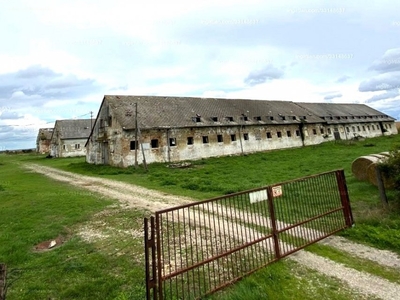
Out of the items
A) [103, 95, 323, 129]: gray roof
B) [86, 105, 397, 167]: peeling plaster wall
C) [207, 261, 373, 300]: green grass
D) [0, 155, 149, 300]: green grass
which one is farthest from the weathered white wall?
[207, 261, 373, 300]: green grass

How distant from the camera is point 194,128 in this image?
94.3 ft

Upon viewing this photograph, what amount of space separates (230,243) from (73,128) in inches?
1958

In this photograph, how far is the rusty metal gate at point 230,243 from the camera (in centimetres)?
432

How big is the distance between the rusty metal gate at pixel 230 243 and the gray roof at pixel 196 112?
19.9 metres

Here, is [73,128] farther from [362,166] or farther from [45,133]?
[362,166]

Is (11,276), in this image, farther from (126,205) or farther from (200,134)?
(200,134)

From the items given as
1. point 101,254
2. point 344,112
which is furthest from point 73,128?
point 344,112

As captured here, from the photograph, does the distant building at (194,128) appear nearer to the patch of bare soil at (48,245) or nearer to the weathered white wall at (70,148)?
the patch of bare soil at (48,245)

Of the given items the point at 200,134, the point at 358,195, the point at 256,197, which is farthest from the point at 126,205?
Result: the point at 200,134

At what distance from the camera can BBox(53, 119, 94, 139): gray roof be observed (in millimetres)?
47237

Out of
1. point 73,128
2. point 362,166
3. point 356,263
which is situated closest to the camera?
point 356,263

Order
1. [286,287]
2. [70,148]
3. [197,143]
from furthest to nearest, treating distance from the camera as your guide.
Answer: [70,148] → [197,143] → [286,287]

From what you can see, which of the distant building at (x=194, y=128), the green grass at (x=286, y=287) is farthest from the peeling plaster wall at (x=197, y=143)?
the green grass at (x=286, y=287)

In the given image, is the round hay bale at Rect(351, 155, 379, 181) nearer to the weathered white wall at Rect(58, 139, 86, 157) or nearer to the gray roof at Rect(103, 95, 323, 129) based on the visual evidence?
the gray roof at Rect(103, 95, 323, 129)
